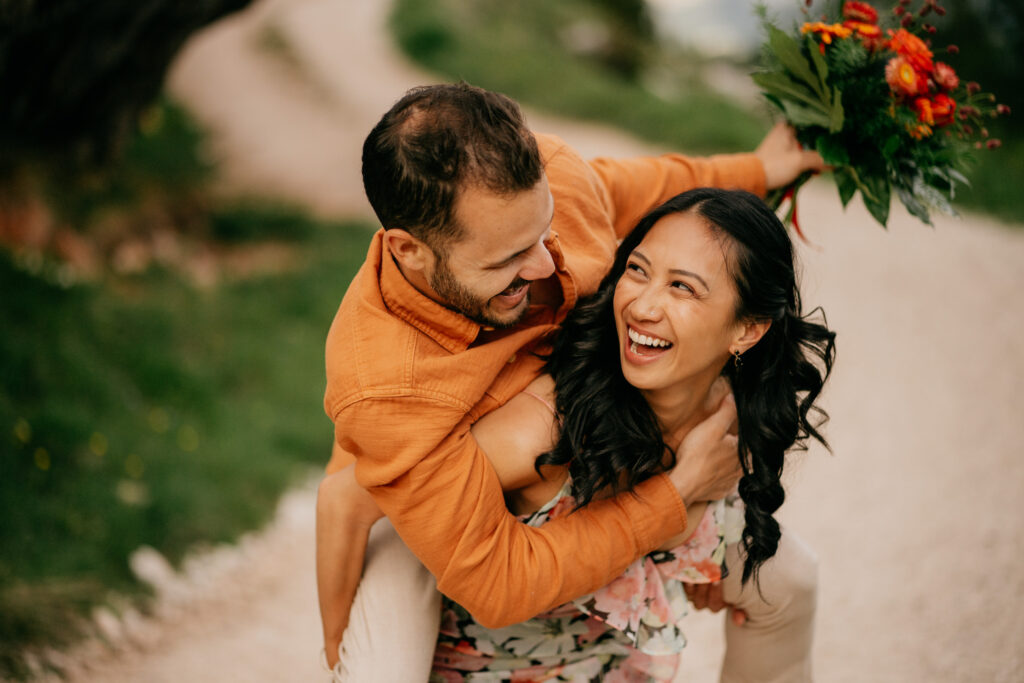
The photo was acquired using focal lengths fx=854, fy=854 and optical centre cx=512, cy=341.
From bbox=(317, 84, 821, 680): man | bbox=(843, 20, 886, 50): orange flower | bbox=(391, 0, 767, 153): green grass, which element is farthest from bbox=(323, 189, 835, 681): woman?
A: bbox=(391, 0, 767, 153): green grass

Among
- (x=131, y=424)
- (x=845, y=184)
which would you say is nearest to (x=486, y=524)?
(x=845, y=184)

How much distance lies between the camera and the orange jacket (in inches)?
86.5

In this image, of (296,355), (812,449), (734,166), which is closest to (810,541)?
(812,449)

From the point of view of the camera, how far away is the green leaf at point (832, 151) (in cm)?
285

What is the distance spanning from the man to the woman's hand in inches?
11.0

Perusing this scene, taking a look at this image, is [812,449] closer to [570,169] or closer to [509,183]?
[570,169]

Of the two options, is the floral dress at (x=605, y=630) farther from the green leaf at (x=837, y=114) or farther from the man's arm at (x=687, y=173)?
the green leaf at (x=837, y=114)

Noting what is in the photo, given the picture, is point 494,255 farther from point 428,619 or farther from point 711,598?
point 711,598

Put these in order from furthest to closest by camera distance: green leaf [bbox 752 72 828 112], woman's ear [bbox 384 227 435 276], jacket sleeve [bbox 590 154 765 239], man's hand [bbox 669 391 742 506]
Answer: jacket sleeve [bbox 590 154 765 239]
green leaf [bbox 752 72 828 112]
man's hand [bbox 669 391 742 506]
woman's ear [bbox 384 227 435 276]

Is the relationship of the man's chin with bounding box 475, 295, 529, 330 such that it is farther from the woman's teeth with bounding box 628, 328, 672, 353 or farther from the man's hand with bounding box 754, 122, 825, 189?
the man's hand with bounding box 754, 122, 825, 189

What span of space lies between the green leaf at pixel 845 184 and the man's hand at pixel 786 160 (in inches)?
6.3

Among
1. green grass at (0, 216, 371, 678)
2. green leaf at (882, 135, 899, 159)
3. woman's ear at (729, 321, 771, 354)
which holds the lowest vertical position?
green grass at (0, 216, 371, 678)

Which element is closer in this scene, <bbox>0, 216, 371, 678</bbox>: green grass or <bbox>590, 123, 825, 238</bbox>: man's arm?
<bbox>590, 123, 825, 238</bbox>: man's arm

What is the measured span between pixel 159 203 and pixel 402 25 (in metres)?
6.47
